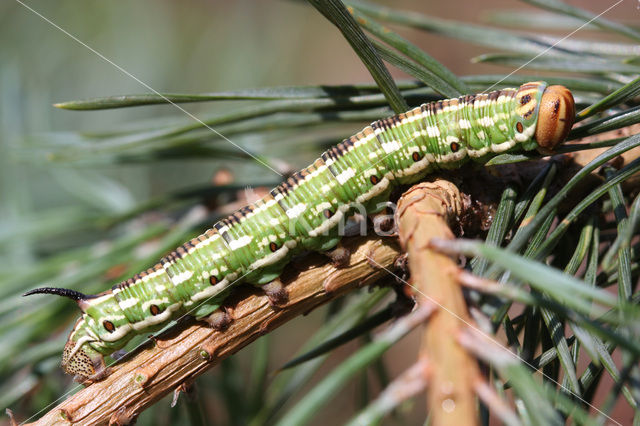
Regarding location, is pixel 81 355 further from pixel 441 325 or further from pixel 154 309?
pixel 441 325

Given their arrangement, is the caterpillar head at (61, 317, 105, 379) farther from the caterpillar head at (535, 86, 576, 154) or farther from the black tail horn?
the caterpillar head at (535, 86, 576, 154)

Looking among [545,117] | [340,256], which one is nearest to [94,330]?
[340,256]

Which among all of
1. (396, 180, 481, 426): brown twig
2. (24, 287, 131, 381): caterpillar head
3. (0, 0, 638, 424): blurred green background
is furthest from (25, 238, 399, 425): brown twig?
(0, 0, 638, 424): blurred green background

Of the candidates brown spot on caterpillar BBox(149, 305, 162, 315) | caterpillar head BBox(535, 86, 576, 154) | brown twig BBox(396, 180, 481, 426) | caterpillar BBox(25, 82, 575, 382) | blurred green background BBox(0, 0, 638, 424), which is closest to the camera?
brown twig BBox(396, 180, 481, 426)

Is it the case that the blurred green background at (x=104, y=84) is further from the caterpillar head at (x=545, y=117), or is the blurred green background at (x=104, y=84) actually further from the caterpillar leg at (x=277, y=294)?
the caterpillar head at (x=545, y=117)

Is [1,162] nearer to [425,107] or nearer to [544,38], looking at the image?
[425,107]

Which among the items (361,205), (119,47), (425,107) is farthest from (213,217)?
(119,47)

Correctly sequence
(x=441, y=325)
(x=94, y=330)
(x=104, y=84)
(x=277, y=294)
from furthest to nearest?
1. (x=104, y=84)
2. (x=94, y=330)
3. (x=277, y=294)
4. (x=441, y=325)

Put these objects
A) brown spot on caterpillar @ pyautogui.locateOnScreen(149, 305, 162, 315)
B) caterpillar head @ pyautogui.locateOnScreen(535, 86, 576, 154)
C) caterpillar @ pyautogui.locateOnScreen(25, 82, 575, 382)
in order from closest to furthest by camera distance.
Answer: caterpillar head @ pyautogui.locateOnScreen(535, 86, 576, 154)
caterpillar @ pyautogui.locateOnScreen(25, 82, 575, 382)
brown spot on caterpillar @ pyautogui.locateOnScreen(149, 305, 162, 315)
